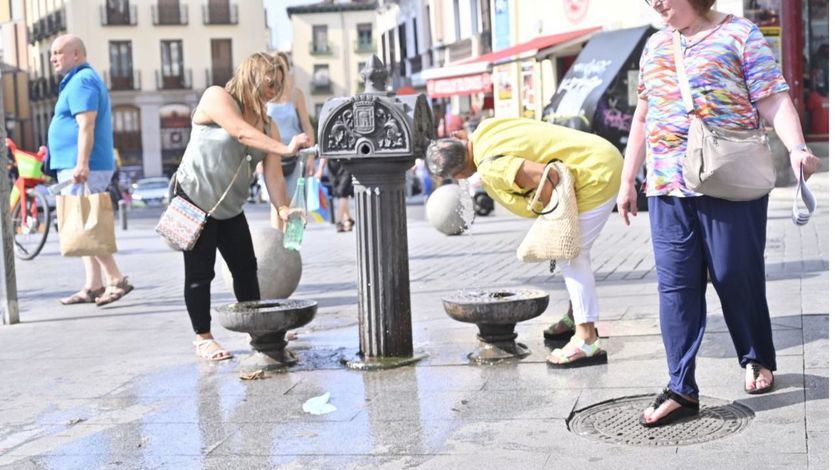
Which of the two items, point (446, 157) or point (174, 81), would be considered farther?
point (174, 81)

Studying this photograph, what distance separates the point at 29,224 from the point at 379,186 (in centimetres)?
879

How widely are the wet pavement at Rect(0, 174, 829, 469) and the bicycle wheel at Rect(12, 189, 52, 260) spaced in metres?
4.58

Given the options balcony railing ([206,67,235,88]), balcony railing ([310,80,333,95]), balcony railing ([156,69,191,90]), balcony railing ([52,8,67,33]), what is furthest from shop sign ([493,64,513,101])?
balcony railing ([310,80,333,95])

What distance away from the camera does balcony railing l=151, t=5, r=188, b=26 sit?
234 feet

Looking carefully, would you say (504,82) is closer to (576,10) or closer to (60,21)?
(576,10)

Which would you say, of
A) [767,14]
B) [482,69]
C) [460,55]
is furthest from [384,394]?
[460,55]

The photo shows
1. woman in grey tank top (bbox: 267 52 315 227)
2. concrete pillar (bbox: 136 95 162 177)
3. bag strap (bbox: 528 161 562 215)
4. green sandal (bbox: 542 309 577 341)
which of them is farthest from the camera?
concrete pillar (bbox: 136 95 162 177)

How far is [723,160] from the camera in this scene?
4316 millimetres

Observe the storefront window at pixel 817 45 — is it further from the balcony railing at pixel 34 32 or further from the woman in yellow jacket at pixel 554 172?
the balcony railing at pixel 34 32

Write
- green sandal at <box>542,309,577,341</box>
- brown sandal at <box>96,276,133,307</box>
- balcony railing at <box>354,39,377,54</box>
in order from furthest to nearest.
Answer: balcony railing at <box>354,39,377,54</box>
brown sandal at <box>96,276,133,307</box>
green sandal at <box>542,309,577,341</box>

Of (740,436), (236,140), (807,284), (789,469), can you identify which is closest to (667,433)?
(740,436)

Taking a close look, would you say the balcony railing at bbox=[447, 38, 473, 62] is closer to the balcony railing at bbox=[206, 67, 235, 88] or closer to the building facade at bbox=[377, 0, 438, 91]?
the building facade at bbox=[377, 0, 438, 91]

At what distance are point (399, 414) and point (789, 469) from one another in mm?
1609

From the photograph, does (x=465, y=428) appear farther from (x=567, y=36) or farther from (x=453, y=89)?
(x=453, y=89)
